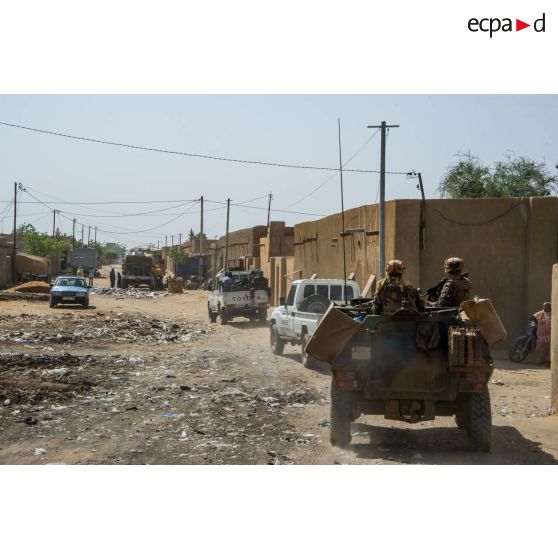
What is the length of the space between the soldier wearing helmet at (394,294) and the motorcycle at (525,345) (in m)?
9.59

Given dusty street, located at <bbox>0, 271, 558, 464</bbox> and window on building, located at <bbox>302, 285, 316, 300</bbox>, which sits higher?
window on building, located at <bbox>302, 285, 316, 300</bbox>

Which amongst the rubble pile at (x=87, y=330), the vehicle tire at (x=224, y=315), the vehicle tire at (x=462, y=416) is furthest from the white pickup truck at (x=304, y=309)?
the vehicle tire at (x=224, y=315)

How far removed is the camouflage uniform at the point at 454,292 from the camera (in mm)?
8734

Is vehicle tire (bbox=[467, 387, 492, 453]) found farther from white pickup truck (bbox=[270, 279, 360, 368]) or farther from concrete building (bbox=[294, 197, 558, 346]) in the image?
concrete building (bbox=[294, 197, 558, 346])

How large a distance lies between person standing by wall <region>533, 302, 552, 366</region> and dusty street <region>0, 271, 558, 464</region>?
25.1 inches

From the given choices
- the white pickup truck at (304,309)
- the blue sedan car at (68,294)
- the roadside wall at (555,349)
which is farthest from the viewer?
the blue sedan car at (68,294)

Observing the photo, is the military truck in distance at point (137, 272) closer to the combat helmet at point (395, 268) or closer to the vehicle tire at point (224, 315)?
the vehicle tire at point (224, 315)

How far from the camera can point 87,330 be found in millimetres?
23062

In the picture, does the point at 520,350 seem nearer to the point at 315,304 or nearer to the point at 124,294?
the point at 315,304

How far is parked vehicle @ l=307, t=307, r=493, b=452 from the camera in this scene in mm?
7762

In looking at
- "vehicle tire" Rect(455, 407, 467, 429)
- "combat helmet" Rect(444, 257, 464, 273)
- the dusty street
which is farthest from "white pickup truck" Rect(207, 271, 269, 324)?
"vehicle tire" Rect(455, 407, 467, 429)

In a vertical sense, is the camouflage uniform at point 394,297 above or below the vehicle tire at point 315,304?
above

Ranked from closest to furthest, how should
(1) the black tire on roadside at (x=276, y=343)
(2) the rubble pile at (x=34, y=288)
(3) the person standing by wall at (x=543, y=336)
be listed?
(3) the person standing by wall at (x=543, y=336) → (1) the black tire on roadside at (x=276, y=343) → (2) the rubble pile at (x=34, y=288)

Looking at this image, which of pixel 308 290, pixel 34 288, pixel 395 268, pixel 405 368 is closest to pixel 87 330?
pixel 308 290
